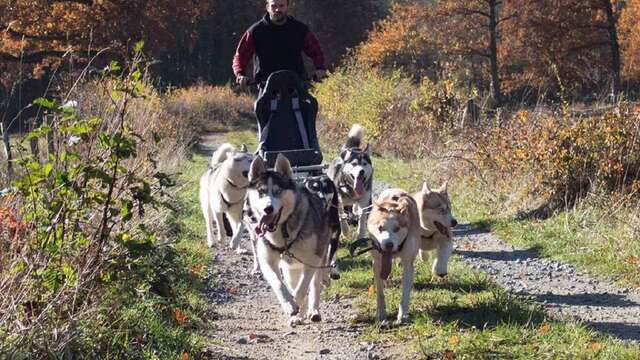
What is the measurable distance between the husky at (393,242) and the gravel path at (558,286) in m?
1.17

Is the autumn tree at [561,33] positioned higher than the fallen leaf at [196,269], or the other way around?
the autumn tree at [561,33]

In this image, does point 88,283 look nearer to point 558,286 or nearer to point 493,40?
point 558,286

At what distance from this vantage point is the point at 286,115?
22.7ft

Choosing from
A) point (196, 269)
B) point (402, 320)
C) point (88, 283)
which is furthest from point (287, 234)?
point (196, 269)

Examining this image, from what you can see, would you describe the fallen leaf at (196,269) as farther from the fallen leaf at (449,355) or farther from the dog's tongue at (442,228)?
the fallen leaf at (449,355)

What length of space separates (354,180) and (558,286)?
95.2 inches

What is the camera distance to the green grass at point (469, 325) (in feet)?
A: 14.8

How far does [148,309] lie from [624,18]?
31843 mm

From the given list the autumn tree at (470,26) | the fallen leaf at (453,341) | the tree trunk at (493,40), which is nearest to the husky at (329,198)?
the fallen leaf at (453,341)

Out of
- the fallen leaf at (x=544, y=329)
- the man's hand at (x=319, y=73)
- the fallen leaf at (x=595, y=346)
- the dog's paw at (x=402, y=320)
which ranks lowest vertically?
the dog's paw at (x=402, y=320)

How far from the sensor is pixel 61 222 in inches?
172

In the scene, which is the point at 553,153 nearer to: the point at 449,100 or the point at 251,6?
the point at 449,100

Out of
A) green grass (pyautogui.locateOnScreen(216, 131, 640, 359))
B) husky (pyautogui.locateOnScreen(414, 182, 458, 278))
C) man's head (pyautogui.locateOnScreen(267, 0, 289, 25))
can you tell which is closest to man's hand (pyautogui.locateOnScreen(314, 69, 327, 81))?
man's head (pyautogui.locateOnScreen(267, 0, 289, 25))

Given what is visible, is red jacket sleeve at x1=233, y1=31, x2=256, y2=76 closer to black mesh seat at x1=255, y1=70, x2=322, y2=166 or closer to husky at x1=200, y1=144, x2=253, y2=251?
black mesh seat at x1=255, y1=70, x2=322, y2=166
